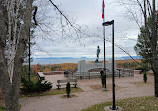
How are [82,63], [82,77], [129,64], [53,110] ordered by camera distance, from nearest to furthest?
[53,110] → [82,77] → [82,63] → [129,64]

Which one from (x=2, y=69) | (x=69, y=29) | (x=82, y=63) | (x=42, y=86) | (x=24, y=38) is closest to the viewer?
(x=2, y=69)

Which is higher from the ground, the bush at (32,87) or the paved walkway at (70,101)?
the bush at (32,87)

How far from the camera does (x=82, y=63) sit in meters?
17.6

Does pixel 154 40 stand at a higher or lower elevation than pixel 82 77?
higher

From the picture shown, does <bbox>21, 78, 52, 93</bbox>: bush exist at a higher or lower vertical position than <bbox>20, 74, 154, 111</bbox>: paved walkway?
higher

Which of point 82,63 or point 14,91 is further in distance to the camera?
point 82,63

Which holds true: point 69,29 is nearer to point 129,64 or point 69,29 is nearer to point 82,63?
point 82,63

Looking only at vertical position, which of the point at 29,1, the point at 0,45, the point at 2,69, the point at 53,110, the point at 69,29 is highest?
the point at 29,1

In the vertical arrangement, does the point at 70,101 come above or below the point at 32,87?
below

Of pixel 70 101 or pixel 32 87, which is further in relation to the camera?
pixel 32 87

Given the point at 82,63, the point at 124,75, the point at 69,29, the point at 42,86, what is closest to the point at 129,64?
the point at 124,75

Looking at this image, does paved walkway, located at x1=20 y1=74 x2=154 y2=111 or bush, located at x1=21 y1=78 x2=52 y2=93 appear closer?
paved walkway, located at x1=20 y1=74 x2=154 y2=111

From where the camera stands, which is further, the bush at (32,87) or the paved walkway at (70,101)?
the bush at (32,87)

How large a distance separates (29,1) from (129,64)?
26.3 meters
